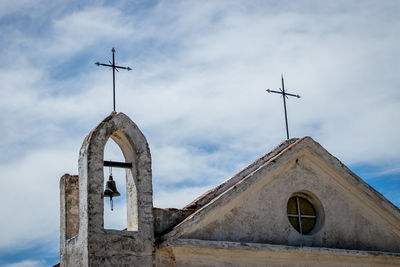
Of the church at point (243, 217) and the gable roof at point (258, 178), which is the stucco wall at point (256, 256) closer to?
the church at point (243, 217)

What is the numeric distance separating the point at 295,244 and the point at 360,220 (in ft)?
6.32

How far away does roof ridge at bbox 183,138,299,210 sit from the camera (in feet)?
51.4

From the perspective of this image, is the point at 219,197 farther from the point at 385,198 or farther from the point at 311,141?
the point at 385,198

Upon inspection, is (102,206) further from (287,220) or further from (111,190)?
(287,220)

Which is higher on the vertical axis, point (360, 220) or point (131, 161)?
point (131, 161)

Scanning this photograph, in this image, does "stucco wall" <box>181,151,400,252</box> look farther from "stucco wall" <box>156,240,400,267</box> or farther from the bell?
the bell

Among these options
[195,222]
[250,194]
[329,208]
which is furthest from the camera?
[329,208]

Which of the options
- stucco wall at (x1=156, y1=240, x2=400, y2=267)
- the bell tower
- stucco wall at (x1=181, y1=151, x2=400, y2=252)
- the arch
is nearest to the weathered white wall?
stucco wall at (x1=156, y1=240, x2=400, y2=267)

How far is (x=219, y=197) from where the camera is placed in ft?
50.3

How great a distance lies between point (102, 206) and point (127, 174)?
3.91ft

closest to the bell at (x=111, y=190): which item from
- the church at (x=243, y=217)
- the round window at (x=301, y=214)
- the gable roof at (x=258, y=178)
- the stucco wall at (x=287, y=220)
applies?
the church at (x=243, y=217)

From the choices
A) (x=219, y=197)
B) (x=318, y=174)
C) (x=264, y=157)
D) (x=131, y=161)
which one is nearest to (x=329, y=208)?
(x=318, y=174)

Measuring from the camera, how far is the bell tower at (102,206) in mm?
14102

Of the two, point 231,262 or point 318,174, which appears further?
point 318,174
